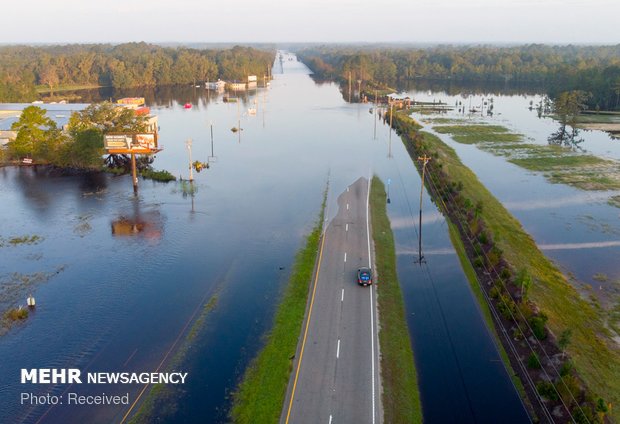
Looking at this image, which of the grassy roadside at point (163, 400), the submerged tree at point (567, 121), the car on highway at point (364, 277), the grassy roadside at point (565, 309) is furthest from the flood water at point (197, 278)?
the submerged tree at point (567, 121)

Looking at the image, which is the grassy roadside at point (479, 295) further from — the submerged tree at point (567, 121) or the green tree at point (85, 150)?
the submerged tree at point (567, 121)

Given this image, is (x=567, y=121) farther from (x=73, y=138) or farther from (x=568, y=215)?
(x=73, y=138)

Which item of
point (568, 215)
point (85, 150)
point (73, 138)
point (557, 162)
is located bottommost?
point (568, 215)

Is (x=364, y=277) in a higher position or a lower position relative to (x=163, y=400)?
higher

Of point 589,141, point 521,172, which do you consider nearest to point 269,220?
point 521,172

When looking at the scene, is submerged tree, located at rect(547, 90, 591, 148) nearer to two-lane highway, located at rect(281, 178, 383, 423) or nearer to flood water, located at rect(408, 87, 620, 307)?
flood water, located at rect(408, 87, 620, 307)

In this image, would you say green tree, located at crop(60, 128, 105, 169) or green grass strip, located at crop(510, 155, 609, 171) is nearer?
green tree, located at crop(60, 128, 105, 169)

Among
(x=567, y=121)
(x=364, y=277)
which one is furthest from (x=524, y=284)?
(x=567, y=121)

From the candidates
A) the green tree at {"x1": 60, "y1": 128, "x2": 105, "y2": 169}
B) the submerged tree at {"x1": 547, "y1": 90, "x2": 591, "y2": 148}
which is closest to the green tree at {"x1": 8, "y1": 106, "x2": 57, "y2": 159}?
the green tree at {"x1": 60, "y1": 128, "x2": 105, "y2": 169}
